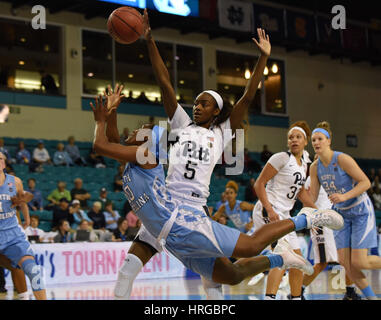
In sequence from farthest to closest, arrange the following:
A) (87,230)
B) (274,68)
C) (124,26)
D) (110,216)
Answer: (274,68) → (110,216) → (87,230) → (124,26)

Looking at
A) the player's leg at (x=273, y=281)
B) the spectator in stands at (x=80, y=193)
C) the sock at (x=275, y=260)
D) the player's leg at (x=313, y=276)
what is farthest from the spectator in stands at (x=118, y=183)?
the sock at (x=275, y=260)

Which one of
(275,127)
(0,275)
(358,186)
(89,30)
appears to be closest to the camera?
(358,186)

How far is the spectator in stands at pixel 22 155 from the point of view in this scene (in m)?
15.2

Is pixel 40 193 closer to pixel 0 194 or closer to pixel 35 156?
pixel 35 156

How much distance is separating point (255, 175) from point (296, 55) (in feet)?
21.6

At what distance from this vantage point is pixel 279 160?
22.7 ft

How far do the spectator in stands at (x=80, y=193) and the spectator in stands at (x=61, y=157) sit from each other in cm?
154

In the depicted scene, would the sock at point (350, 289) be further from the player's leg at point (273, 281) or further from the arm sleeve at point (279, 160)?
the arm sleeve at point (279, 160)

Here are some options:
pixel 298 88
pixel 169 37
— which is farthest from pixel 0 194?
pixel 298 88

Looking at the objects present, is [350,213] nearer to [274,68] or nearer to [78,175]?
[78,175]

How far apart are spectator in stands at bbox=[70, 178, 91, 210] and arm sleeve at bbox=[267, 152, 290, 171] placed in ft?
26.3

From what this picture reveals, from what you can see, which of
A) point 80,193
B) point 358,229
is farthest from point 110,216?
point 358,229

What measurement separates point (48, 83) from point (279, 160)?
12046 mm

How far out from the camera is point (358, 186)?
21.5 ft
